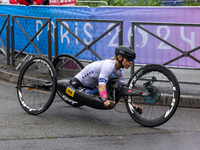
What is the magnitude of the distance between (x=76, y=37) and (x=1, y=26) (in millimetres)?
3216

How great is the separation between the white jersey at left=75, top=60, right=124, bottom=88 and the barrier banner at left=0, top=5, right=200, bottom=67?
2252 millimetres

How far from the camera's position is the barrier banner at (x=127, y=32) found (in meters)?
7.48

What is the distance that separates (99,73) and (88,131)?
2.97ft

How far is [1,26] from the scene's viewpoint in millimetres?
10641

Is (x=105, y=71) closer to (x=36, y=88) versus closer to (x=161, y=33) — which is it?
(x=36, y=88)

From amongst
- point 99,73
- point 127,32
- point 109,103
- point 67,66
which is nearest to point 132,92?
point 109,103

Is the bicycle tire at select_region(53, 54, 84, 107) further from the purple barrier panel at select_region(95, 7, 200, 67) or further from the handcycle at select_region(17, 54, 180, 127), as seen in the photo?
the purple barrier panel at select_region(95, 7, 200, 67)

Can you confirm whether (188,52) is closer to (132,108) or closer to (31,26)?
(132,108)

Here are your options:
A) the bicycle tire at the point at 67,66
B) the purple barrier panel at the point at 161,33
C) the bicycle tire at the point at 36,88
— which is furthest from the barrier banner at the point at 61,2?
the bicycle tire at the point at 36,88

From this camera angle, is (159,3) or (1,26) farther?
(159,3)

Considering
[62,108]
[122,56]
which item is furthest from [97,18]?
[122,56]

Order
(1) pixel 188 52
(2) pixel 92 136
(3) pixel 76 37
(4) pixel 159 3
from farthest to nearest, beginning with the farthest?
1. (4) pixel 159 3
2. (3) pixel 76 37
3. (1) pixel 188 52
4. (2) pixel 92 136

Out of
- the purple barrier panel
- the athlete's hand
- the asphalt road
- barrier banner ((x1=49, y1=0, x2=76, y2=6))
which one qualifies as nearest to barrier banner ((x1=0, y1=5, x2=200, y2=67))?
the purple barrier panel

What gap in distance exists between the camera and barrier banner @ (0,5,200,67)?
24.5 ft
